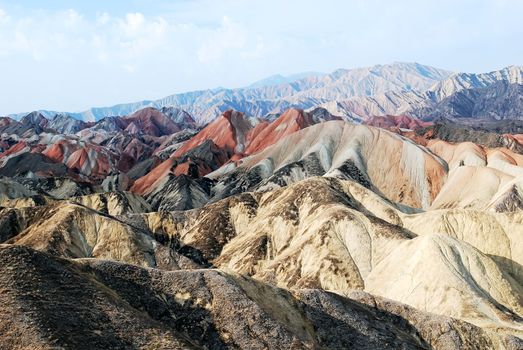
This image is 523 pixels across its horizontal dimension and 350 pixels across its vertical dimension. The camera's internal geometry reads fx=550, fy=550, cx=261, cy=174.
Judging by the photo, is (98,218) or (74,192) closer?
(98,218)

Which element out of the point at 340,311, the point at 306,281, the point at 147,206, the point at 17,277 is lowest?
the point at 147,206

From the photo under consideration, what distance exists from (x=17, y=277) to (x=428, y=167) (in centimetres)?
13320

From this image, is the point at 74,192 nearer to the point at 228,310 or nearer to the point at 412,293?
the point at 412,293

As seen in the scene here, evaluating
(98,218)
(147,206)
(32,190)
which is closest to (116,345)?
(98,218)

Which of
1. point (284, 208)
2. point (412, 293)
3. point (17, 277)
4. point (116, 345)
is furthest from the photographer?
point (284, 208)

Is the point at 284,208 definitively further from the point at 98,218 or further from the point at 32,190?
the point at 32,190

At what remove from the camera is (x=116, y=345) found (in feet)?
120

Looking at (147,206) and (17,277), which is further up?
(17,277)

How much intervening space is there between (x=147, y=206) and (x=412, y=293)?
3541 inches

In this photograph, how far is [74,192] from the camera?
15900 centimetres

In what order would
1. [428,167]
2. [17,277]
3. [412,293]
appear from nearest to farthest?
[17,277], [412,293], [428,167]

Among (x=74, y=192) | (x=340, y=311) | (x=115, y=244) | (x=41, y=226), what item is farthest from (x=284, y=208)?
(x=74, y=192)

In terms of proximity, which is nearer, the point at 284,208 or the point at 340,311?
the point at 340,311

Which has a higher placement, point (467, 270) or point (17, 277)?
point (17, 277)
